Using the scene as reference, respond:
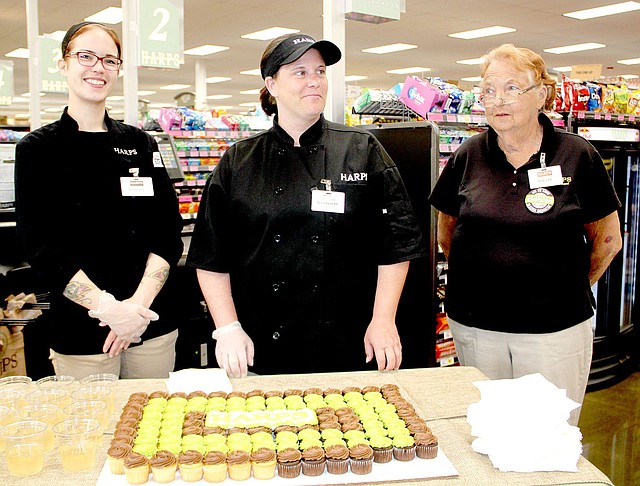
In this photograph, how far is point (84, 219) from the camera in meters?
2.31

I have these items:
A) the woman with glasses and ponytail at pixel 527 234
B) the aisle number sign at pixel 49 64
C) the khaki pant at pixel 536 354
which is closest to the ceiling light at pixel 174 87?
the aisle number sign at pixel 49 64

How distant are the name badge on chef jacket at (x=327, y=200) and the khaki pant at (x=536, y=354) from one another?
0.75 m

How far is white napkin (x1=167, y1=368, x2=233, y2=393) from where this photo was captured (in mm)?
1867

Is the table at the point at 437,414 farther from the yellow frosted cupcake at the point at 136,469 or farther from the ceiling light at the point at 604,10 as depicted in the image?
the ceiling light at the point at 604,10

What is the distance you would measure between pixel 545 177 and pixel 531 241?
9.4 inches

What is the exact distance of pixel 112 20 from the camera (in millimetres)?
11500

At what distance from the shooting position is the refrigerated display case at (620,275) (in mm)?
5176

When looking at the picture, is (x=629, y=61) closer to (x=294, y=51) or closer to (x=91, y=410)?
(x=294, y=51)

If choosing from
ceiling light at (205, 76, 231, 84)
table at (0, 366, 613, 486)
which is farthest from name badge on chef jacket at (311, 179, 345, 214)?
ceiling light at (205, 76, 231, 84)

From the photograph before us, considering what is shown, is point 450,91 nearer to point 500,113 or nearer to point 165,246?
point 500,113

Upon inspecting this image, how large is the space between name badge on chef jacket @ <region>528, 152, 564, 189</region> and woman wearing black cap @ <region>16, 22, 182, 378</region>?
1374mm

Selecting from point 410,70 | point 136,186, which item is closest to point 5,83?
point 136,186

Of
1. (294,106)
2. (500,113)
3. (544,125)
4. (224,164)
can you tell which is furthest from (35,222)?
(544,125)

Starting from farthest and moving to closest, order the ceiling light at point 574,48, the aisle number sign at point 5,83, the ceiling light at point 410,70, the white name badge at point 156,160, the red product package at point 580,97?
the ceiling light at point 410,70, the ceiling light at point 574,48, the aisle number sign at point 5,83, the red product package at point 580,97, the white name badge at point 156,160
